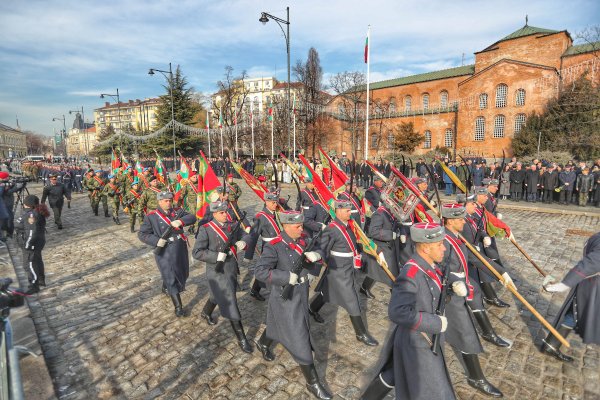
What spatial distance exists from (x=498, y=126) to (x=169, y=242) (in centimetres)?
4993

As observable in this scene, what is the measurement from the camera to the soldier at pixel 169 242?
6289 mm

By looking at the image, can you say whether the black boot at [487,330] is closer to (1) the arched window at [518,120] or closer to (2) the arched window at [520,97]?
(1) the arched window at [518,120]

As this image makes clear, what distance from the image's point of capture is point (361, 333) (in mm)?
5184

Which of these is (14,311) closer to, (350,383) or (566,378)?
(350,383)

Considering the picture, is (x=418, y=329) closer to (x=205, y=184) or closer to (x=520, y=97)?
Result: (x=205, y=184)

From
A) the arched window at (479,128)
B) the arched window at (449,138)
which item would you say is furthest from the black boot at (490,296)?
the arched window at (449,138)

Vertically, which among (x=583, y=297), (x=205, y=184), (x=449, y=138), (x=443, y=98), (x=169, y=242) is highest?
(x=443, y=98)

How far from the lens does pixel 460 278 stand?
169 inches

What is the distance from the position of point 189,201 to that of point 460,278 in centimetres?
995

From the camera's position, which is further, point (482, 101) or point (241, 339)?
point (482, 101)

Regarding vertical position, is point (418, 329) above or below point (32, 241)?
above

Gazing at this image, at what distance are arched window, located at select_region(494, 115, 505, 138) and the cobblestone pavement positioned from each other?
43584 mm

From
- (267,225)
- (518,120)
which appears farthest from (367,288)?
(518,120)

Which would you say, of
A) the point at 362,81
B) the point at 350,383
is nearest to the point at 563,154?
the point at 362,81
